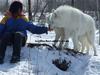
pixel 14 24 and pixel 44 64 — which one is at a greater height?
pixel 14 24

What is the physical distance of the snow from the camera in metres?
6.47

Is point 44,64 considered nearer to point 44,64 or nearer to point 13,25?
point 44,64

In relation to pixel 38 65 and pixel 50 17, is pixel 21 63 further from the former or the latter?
pixel 50 17

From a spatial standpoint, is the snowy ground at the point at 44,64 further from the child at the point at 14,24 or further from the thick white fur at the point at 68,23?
the thick white fur at the point at 68,23

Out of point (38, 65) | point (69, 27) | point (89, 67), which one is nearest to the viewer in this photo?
point (38, 65)

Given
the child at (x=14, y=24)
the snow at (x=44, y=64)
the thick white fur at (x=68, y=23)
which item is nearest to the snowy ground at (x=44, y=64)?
the snow at (x=44, y=64)

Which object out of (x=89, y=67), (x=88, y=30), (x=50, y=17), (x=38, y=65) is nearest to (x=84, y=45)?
(x=88, y=30)

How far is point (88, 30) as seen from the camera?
9.10 meters

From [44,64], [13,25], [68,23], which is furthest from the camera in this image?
[68,23]

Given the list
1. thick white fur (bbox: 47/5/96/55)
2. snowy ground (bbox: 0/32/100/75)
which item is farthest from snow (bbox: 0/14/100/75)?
thick white fur (bbox: 47/5/96/55)

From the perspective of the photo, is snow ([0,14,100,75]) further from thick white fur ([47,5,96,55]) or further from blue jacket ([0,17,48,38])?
thick white fur ([47,5,96,55])

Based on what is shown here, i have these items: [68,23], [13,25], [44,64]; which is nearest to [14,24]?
[13,25]

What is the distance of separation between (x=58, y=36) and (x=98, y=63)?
5.25 feet

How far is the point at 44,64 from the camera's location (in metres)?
6.84
